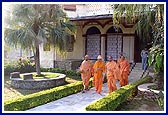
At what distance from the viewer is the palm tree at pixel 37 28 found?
37.1 feet

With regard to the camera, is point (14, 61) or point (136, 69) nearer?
point (136, 69)

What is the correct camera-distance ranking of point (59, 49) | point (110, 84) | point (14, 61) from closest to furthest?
1. point (110, 84)
2. point (59, 49)
3. point (14, 61)

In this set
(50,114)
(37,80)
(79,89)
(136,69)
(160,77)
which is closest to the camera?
(50,114)

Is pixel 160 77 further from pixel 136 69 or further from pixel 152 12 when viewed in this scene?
pixel 136 69

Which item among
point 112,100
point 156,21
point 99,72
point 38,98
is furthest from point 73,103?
point 156,21

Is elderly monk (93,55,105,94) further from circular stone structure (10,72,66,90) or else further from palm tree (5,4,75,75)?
palm tree (5,4,75,75)

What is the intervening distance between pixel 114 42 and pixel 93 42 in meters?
1.49

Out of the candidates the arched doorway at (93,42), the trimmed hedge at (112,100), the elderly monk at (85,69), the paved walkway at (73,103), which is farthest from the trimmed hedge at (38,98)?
the arched doorway at (93,42)

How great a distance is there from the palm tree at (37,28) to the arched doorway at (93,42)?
5.21 metres

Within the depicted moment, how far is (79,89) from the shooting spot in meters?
10.4

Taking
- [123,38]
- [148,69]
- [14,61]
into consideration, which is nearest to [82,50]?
[123,38]

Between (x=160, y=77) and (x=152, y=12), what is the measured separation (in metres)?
2.08

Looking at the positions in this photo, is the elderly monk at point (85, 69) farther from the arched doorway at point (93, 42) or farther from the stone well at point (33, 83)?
the arched doorway at point (93, 42)

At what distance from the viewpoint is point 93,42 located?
18406 millimetres
